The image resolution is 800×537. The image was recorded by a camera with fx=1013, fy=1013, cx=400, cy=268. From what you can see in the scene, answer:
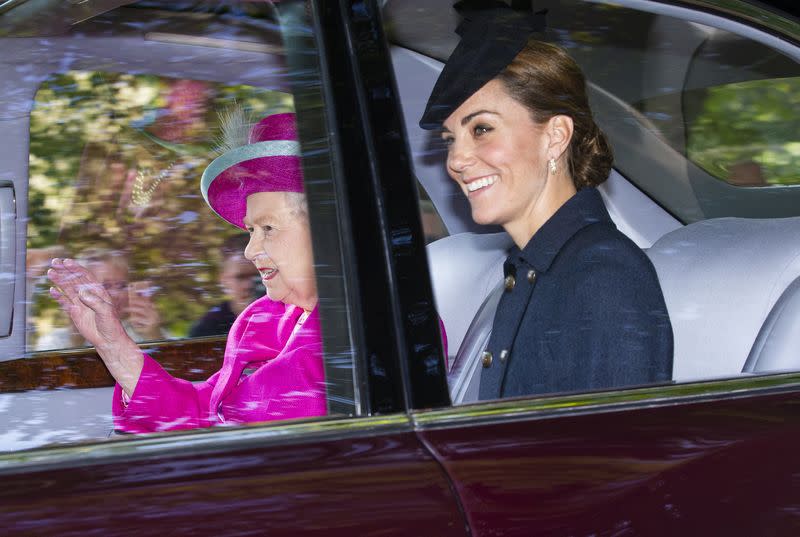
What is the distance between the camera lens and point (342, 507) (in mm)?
1173

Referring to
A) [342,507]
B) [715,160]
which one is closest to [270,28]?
[342,507]

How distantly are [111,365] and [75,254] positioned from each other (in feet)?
0.63

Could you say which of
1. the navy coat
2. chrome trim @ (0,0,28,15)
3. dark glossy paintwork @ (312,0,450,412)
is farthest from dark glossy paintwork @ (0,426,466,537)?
chrome trim @ (0,0,28,15)

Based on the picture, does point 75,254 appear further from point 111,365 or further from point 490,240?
point 490,240

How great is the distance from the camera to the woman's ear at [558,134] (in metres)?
1.84

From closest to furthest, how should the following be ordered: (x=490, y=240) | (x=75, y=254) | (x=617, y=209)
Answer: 1. (x=75, y=254)
2. (x=490, y=240)
3. (x=617, y=209)

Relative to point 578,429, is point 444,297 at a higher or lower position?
higher

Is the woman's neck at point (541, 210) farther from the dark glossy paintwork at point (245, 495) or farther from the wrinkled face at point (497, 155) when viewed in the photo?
the dark glossy paintwork at point (245, 495)

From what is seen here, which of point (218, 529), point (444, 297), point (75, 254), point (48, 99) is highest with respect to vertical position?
point (48, 99)

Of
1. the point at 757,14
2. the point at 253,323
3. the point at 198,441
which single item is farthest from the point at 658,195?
the point at 198,441

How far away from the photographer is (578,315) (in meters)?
1.58

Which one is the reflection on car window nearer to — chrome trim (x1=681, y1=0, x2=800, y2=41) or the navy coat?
the navy coat

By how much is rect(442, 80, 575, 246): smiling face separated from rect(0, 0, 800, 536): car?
6 centimetres

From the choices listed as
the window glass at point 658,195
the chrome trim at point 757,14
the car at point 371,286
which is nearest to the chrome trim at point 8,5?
the car at point 371,286
